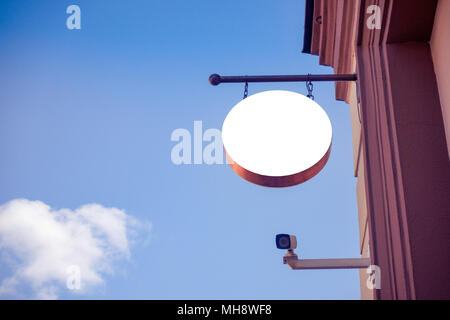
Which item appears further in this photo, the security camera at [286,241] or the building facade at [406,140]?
the security camera at [286,241]

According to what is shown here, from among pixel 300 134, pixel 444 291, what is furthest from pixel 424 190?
pixel 300 134

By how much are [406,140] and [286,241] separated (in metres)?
1.31

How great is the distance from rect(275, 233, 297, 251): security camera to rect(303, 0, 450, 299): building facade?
962mm

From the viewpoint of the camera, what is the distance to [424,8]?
7.68 ft

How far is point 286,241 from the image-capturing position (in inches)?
130

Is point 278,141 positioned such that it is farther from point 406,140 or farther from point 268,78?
point 406,140

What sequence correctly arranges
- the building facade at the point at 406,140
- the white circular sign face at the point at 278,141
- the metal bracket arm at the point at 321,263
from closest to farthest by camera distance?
the building facade at the point at 406,140
the white circular sign face at the point at 278,141
the metal bracket arm at the point at 321,263

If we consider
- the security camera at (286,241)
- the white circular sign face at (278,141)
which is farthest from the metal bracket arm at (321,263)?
the white circular sign face at (278,141)

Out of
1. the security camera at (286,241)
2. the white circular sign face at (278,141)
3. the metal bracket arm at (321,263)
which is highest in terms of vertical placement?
the white circular sign face at (278,141)

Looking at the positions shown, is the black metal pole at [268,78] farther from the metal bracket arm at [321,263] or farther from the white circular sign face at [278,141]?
the metal bracket arm at [321,263]

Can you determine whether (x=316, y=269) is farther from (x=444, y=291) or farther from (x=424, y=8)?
(x=424, y=8)

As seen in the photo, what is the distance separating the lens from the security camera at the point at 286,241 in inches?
128

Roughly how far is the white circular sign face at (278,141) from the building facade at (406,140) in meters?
0.25
